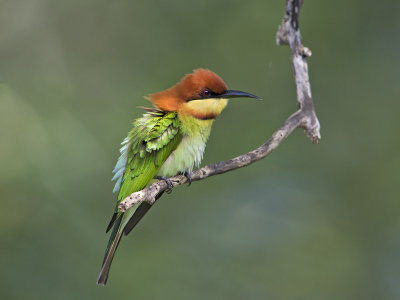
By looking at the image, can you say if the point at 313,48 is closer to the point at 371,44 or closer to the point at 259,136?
the point at 371,44

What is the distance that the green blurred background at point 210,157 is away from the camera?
420 centimetres

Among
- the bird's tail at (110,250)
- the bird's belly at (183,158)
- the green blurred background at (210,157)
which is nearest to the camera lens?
the bird's tail at (110,250)

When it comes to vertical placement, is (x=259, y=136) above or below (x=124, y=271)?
above

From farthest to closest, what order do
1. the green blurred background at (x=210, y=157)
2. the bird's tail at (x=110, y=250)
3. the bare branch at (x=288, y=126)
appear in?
1. the green blurred background at (x=210, y=157)
2. the bird's tail at (x=110, y=250)
3. the bare branch at (x=288, y=126)

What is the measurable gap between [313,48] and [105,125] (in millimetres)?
1824

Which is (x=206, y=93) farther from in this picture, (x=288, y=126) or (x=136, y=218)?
(x=136, y=218)

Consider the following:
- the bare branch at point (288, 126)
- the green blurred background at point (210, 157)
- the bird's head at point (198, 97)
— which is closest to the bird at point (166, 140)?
the bird's head at point (198, 97)

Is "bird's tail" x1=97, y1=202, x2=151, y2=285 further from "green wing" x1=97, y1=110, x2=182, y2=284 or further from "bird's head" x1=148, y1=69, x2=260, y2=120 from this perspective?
"bird's head" x1=148, y1=69, x2=260, y2=120

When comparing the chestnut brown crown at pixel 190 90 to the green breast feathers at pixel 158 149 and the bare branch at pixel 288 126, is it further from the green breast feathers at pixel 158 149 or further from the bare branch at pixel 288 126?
the bare branch at pixel 288 126

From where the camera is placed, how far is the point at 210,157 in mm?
4582

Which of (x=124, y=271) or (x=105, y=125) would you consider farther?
(x=105, y=125)

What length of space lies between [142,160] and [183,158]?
0.23 metres

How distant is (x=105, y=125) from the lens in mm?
4781

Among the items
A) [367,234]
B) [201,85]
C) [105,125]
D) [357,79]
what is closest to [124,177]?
[201,85]
